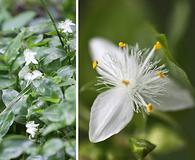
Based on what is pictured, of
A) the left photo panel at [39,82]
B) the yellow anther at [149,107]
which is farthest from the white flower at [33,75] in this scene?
the yellow anther at [149,107]

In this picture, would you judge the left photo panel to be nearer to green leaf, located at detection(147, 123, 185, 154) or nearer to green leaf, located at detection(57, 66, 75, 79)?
green leaf, located at detection(57, 66, 75, 79)

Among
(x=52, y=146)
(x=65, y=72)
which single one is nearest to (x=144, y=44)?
(x=65, y=72)

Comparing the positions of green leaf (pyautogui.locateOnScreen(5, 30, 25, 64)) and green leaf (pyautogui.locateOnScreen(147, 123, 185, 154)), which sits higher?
green leaf (pyautogui.locateOnScreen(5, 30, 25, 64))

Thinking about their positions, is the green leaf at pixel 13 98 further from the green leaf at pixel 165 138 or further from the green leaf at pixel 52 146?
the green leaf at pixel 165 138

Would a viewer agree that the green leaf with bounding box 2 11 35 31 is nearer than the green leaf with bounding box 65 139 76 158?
No

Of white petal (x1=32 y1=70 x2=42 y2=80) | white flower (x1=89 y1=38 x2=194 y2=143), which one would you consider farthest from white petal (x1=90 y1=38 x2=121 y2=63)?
white petal (x1=32 y1=70 x2=42 y2=80)

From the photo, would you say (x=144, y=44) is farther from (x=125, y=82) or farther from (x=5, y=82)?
(x=5, y=82)

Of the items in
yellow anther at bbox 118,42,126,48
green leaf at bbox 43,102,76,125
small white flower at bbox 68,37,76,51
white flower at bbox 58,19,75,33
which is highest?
white flower at bbox 58,19,75,33
